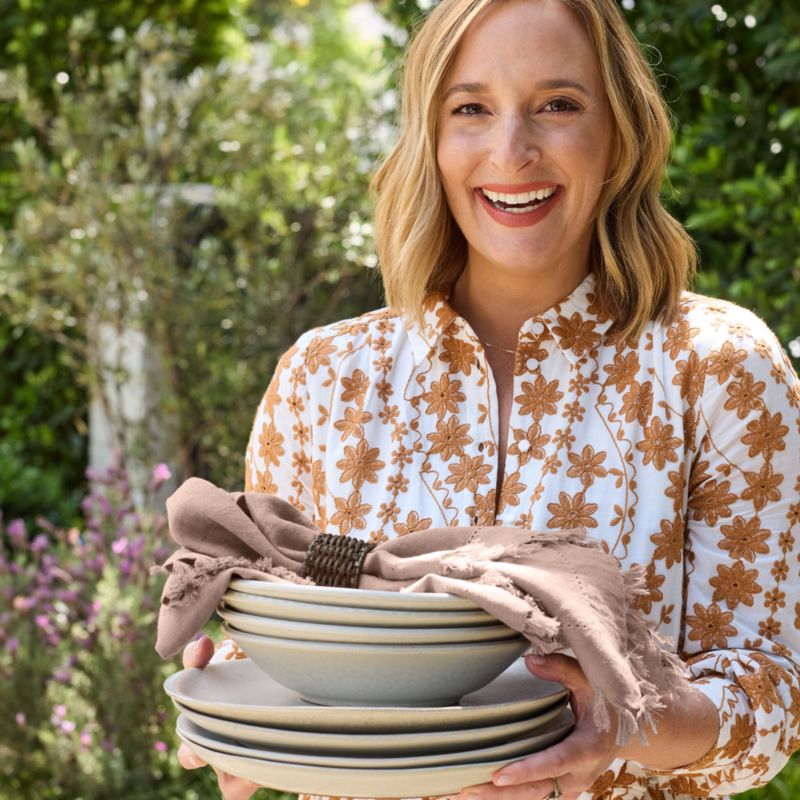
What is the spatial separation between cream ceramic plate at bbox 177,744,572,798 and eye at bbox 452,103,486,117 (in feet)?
3.17

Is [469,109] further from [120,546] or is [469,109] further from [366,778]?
[120,546]

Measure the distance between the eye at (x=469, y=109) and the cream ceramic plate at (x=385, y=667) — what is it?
847 mm

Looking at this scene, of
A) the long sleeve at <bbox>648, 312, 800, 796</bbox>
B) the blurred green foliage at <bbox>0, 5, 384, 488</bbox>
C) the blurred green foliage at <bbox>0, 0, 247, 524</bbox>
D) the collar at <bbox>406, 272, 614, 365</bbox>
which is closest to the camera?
the long sleeve at <bbox>648, 312, 800, 796</bbox>

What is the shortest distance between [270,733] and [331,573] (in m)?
0.20

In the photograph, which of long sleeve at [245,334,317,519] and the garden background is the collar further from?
the garden background

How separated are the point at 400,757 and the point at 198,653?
36 centimetres

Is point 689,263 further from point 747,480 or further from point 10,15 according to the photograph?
point 10,15

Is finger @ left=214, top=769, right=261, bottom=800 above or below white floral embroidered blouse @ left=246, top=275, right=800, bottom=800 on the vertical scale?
below

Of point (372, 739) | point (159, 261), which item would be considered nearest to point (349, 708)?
point (372, 739)

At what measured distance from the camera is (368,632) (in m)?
1.21

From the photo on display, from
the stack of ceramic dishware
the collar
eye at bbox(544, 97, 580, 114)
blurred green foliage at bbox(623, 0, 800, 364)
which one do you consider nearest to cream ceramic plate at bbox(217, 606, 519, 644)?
the stack of ceramic dishware

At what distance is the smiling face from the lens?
174cm

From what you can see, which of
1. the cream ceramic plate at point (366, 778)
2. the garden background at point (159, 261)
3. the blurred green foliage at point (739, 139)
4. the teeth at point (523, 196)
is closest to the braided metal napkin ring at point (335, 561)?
the cream ceramic plate at point (366, 778)

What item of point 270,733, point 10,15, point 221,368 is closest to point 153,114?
point 221,368
